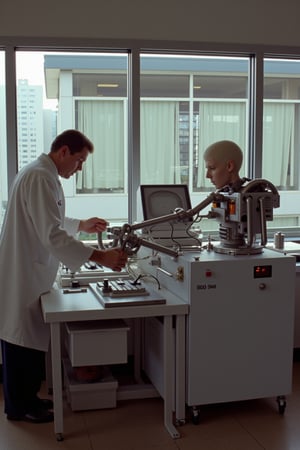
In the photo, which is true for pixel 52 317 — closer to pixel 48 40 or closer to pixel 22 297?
pixel 22 297

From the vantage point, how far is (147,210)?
3.26 meters

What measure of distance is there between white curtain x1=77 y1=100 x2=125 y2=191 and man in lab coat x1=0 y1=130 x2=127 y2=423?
0.97m

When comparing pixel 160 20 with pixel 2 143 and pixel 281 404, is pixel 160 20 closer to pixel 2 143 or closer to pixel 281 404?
pixel 2 143

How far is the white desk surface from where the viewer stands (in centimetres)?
259

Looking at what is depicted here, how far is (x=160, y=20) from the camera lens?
12.3ft

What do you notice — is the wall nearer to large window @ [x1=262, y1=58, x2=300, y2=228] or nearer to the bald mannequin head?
large window @ [x1=262, y1=58, x2=300, y2=228]

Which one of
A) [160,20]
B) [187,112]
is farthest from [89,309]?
[160,20]

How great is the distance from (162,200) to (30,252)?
89 cm

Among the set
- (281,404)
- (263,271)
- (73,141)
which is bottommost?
(281,404)

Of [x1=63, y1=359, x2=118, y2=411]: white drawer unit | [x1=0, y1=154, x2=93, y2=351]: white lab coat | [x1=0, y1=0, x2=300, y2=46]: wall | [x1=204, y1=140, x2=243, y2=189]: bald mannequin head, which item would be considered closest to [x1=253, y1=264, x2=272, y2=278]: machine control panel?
[x1=204, y1=140, x2=243, y2=189]: bald mannequin head

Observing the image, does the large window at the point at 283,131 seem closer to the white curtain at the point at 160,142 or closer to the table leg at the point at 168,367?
the white curtain at the point at 160,142

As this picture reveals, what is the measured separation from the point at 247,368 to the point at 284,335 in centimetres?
26

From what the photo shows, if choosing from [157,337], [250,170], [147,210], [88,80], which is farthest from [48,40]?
[157,337]

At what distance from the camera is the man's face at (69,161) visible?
9.63 ft
